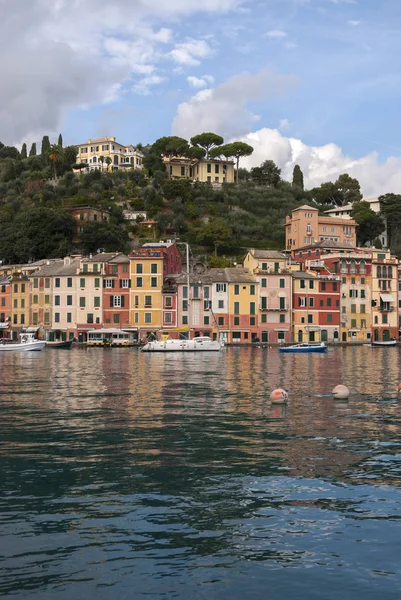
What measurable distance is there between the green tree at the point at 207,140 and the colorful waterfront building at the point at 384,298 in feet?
219

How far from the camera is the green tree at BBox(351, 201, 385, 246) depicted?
136 m

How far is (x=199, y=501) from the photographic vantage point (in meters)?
13.9

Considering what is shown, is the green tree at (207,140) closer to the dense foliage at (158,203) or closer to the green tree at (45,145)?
the dense foliage at (158,203)

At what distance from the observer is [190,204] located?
137 metres

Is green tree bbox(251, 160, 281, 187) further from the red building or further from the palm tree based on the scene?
the red building

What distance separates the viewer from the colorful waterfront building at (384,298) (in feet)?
336

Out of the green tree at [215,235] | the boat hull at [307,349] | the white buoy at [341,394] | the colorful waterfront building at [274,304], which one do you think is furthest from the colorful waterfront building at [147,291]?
the white buoy at [341,394]

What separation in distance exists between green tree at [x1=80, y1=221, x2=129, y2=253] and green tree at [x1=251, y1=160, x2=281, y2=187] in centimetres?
5327

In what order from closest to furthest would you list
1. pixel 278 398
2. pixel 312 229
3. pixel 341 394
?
pixel 278 398
pixel 341 394
pixel 312 229

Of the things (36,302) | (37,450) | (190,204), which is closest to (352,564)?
(37,450)

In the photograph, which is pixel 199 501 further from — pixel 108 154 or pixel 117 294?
pixel 108 154

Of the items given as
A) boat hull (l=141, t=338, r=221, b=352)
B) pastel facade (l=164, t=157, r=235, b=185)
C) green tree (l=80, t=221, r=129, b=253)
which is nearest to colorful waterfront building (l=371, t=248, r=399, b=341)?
boat hull (l=141, t=338, r=221, b=352)

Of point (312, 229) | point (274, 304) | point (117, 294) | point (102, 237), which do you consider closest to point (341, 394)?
point (274, 304)

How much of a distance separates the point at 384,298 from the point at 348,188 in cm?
6663
